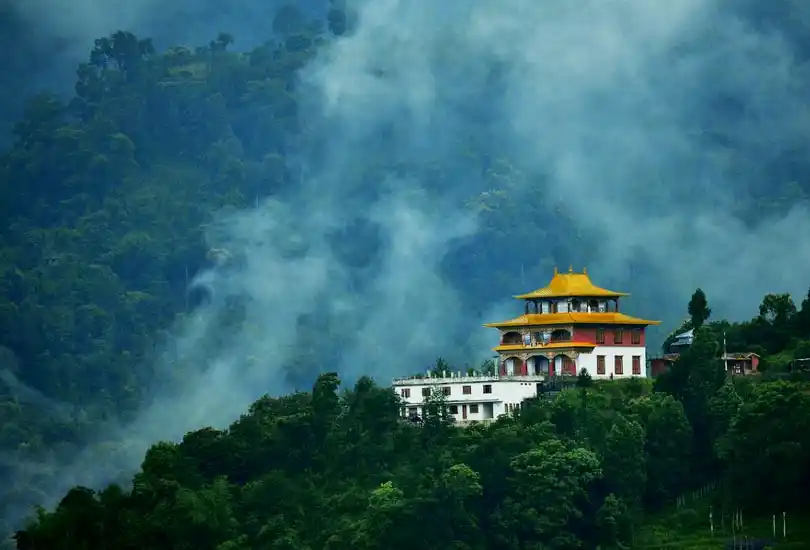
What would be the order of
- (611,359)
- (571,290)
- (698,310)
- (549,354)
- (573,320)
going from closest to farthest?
(698,310) < (549,354) < (573,320) < (611,359) < (571,290)

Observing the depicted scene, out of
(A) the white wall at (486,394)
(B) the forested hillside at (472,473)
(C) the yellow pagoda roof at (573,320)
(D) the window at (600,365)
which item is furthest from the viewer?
(C) the yellow pagoda roof at (573,320)

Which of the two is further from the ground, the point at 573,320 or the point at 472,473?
the point at 573,320

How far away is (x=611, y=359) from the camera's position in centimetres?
11806

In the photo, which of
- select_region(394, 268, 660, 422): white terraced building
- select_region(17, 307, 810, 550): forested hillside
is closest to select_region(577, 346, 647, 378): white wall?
select_region(394, 268, 660, 422): white terraced building

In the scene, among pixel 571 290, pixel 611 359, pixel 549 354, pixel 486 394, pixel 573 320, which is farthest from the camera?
pixel 571 290

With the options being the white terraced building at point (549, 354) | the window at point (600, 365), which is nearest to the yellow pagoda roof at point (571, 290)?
the white terraced building at point (549, 354)

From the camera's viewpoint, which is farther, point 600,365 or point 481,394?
point 600,365

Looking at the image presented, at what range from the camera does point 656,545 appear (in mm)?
101000

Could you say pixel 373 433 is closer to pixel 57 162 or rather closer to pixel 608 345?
pixel 608 345

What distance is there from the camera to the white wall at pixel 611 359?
117m

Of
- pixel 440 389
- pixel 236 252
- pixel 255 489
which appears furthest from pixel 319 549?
pixel 236 252

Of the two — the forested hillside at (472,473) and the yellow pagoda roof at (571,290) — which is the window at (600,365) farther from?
the forested hillside at (472,473)

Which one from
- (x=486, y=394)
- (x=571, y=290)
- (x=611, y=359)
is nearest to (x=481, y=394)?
(x=486, y=394)

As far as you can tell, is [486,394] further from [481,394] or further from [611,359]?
[611,359]
